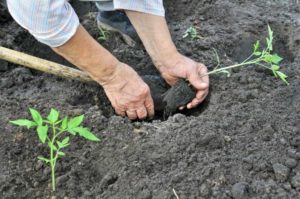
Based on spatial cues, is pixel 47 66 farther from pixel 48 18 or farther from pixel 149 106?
pixel 149 106

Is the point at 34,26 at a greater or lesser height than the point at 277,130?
greater

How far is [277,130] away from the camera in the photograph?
85.7 inches

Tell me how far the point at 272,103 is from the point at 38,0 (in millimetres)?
1192

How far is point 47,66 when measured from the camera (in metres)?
2.44

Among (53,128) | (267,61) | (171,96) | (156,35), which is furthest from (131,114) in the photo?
(267,61)

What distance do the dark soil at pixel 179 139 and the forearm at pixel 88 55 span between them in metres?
0.20

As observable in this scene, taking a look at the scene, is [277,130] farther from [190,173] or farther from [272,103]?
[190,173]

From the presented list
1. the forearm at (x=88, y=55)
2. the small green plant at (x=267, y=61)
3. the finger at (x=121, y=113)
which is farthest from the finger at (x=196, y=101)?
the forearm at (x=88, y=55)

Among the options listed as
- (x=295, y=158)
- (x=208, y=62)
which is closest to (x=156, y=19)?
(x=208, y=62)

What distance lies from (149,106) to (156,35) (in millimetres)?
405

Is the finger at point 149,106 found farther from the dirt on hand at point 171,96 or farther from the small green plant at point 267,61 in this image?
the small green plant at point 267,61

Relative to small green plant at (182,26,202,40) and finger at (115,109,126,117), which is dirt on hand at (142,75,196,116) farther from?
small green plant at (182,26,202,40)

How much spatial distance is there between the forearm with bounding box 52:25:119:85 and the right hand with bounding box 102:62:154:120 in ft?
0.12

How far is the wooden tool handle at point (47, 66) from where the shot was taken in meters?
2.45
